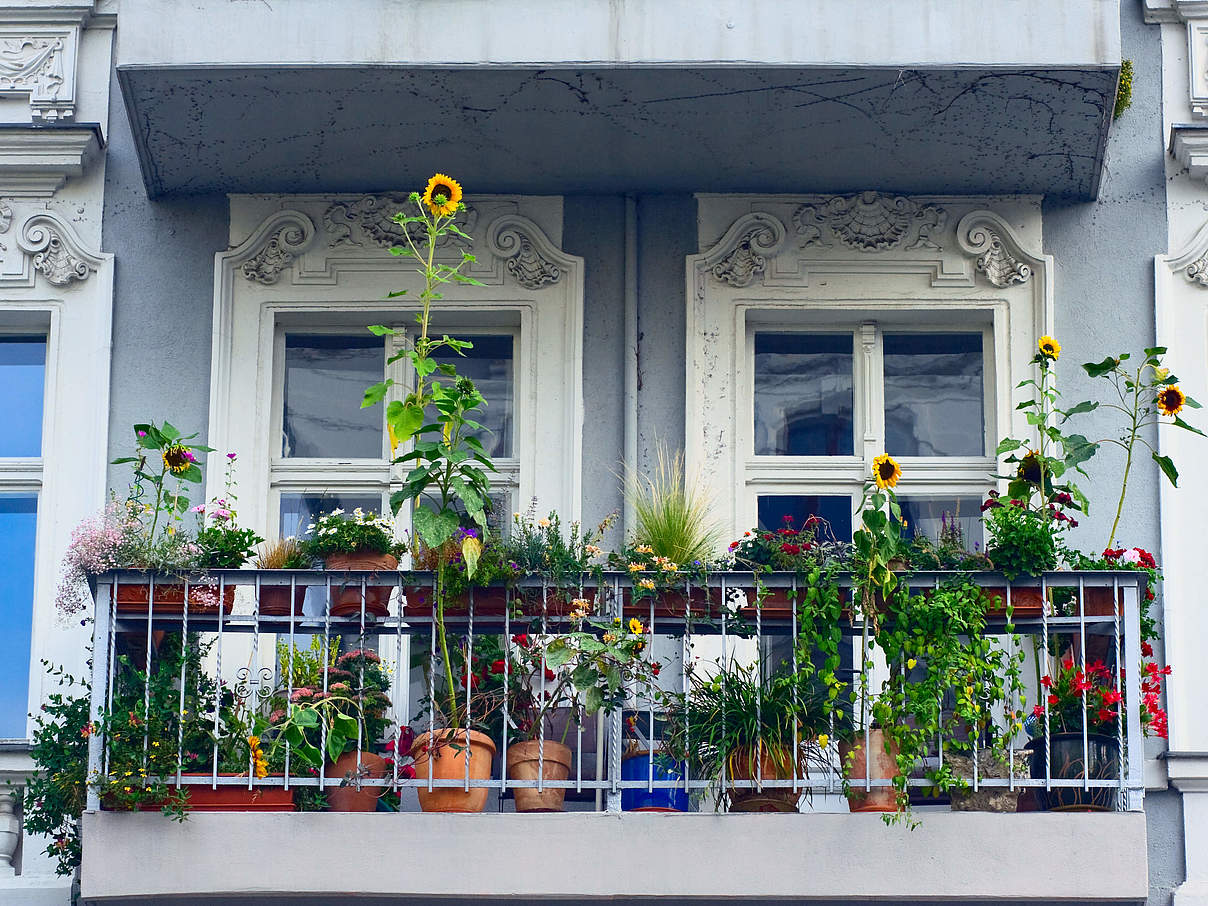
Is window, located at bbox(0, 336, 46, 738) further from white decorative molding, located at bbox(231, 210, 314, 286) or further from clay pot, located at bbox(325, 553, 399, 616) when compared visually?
clay pot, located at bbox(325, 553, 399, 616)

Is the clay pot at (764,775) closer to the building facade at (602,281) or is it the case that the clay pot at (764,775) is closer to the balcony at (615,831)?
the balcony at (615,831)

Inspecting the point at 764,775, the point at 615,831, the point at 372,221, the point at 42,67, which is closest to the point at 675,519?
the point at 764,775

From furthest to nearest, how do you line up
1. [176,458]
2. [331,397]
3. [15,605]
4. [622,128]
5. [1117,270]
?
[331,397] → [1117,270] → [15,605] → [622,128] → [176,458]

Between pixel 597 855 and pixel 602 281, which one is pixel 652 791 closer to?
pixel 597 855

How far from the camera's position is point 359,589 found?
7.18 meters

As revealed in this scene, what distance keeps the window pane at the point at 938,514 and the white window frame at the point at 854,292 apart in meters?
0.03

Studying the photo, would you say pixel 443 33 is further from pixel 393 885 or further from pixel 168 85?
pixel 393 885

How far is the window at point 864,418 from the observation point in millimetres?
8445

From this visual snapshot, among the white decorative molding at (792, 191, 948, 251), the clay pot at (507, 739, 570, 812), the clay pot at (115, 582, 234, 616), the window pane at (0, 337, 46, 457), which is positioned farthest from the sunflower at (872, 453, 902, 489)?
the window pane at (0, 337, 46, 457)

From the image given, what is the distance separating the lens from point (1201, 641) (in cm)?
802

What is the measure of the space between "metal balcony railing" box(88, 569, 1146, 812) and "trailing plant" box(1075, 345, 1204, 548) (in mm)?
654

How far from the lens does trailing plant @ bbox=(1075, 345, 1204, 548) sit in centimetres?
766

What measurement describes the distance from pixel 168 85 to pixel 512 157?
1454 mm

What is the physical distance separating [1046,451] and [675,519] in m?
1.85
